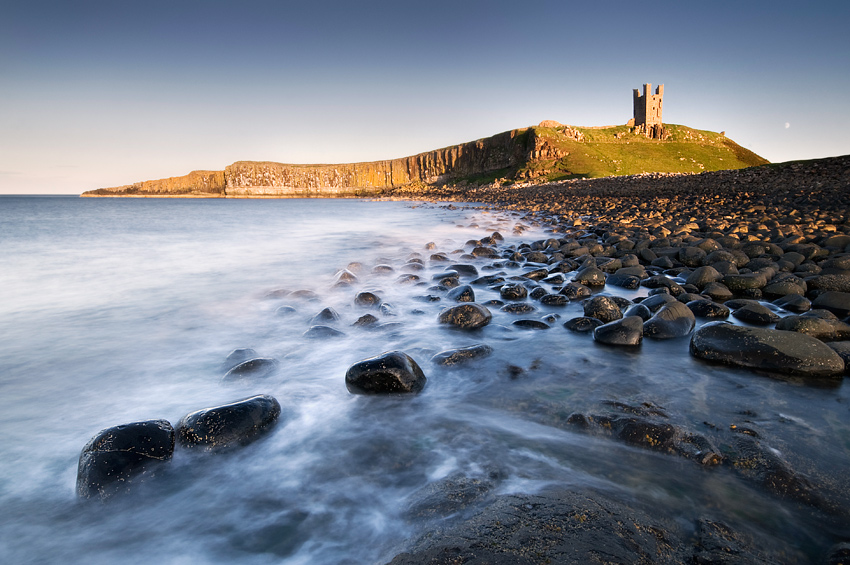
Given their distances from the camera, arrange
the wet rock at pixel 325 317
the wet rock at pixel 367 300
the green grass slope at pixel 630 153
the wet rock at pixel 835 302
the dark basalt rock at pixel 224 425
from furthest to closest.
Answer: the green grass slope at pixel 630 153
the wet rock at pixel 367 300
the wet rock at pixel 325 317
the wet rock at pixel 835 302
the dark basalt rock at pixel 224 425

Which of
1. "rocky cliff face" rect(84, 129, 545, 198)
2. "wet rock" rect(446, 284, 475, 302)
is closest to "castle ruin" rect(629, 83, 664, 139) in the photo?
"rocky cliff face" rect(84, 129, 545, 198)

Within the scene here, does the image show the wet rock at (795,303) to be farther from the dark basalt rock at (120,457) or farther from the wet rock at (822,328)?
the dark basalt rock at (120,457)

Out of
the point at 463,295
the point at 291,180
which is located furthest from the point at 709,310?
the point at 291,180

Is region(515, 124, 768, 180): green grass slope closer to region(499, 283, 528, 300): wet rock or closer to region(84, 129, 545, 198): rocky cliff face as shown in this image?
region(84, 129, 545, 198): rocky cliff face

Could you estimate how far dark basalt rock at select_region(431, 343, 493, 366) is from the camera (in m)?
3.24

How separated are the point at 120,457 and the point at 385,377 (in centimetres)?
149

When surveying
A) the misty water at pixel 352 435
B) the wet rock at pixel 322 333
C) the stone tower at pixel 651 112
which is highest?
the stone tower at pixel 651 112

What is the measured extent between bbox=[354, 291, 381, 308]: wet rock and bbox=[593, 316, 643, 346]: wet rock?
256 cm

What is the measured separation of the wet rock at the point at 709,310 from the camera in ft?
12.9

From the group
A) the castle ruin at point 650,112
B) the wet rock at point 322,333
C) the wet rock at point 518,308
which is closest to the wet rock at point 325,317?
the wet rock at point 322,333

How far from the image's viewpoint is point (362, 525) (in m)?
1.68

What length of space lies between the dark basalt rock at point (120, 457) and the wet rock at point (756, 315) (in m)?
4.78

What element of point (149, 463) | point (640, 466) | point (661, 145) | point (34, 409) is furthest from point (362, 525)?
point (661, 145)

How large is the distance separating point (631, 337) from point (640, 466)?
1688mm
